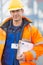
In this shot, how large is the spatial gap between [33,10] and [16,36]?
0.43 meters

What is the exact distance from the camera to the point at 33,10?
10.6 feet

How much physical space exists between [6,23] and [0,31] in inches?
5.6

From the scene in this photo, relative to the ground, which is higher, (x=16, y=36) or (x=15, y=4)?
(x=15, y=4)

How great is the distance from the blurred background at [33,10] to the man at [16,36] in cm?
6

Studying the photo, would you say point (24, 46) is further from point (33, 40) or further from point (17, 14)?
point (17, 14)

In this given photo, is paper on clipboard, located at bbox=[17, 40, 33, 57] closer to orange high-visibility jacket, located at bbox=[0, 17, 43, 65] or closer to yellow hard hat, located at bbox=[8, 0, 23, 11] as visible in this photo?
orange high-visibility jacket, located at bbox=[0, 17, 43, 65]

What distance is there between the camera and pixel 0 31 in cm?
338

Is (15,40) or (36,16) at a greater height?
(36,16)

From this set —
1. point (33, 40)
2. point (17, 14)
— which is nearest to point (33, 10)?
point (17, 14)

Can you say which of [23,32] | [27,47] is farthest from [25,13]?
[27,47]

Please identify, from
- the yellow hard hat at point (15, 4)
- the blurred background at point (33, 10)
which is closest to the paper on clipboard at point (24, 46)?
the blurred background at point (33, 10)

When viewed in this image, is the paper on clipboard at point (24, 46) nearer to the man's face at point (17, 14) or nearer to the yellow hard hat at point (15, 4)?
the man's face at point (17, 14)

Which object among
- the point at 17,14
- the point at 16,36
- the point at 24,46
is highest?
the point at 17,14

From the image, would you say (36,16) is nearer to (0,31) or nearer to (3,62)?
(0,31)
